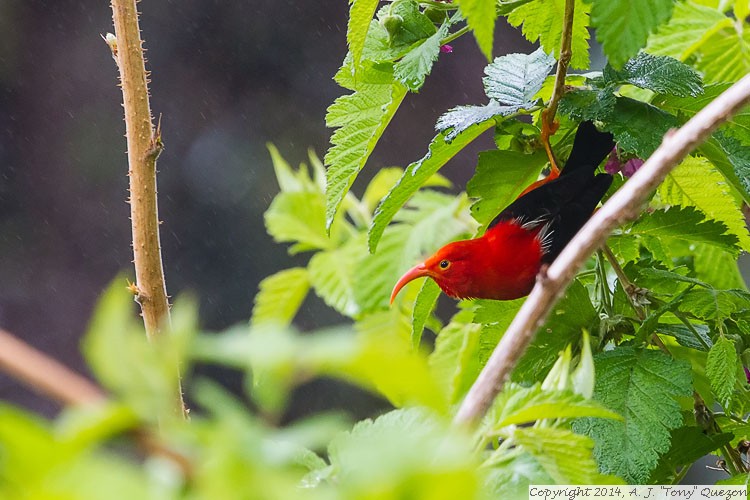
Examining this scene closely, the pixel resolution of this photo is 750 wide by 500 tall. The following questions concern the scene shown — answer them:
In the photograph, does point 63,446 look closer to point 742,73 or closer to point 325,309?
point 742,73

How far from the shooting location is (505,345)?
0.83 ft

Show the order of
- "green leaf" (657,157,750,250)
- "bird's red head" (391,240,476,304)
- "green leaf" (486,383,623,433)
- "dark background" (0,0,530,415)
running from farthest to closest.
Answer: "dark background" (0,0,530,415) → "bird's red head" (391,240,476,304) → "green leaf" (657,157,750,250) → "green leaf" (486,383,623,433)

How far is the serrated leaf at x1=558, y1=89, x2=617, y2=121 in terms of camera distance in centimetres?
48

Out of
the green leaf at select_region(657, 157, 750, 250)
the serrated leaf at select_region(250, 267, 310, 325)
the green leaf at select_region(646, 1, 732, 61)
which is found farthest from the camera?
the serrated leaf at select_region(250, 267, 310, 325)

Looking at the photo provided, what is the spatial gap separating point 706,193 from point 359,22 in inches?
10.7

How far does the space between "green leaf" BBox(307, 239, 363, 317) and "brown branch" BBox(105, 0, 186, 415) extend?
1.42 ft

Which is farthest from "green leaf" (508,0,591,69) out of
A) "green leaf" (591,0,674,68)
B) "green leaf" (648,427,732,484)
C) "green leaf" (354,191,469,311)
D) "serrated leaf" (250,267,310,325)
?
"serrated leaf" (250,267,310,325)

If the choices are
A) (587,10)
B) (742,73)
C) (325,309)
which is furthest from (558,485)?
(325,309)

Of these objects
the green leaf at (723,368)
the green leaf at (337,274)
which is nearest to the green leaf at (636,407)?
the green leaf at (723,368)

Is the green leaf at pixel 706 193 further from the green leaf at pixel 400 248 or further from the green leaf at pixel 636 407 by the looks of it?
the green leaf at pixel 400 248

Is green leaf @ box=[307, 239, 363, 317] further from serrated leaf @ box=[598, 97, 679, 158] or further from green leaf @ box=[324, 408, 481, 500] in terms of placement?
green leaf @ box=[324, 408, 481, 500]

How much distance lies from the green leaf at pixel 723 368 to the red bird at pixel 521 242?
6.1 inches

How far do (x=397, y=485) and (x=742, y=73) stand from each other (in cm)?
78

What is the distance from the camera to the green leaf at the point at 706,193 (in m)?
0.56
